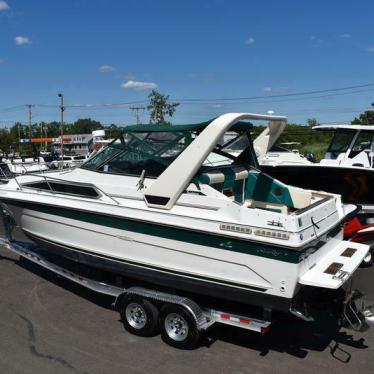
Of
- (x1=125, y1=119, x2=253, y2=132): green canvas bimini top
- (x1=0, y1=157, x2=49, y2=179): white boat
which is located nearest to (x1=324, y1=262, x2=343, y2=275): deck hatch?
(x1=125, y1=119, x2=253, y2=132): green canvas bimini top

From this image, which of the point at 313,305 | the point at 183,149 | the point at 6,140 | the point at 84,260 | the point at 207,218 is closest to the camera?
the point at 207,218

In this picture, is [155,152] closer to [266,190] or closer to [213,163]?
[213,163]

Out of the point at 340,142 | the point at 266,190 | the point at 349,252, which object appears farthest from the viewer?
the point at 340,142

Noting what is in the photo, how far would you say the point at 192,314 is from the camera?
4477mm

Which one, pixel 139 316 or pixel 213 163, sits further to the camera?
pixel 213 163

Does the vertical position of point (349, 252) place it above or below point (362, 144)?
below

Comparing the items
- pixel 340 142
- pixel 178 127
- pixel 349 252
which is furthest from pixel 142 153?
pixel 340 142

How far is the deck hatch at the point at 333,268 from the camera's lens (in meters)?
4.46

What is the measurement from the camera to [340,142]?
1248cm

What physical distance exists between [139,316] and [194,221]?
4.34ft

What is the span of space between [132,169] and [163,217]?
970 millimetres

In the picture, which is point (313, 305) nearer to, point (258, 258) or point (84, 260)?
point (258, 258)

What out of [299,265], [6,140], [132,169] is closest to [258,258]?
[299,265]

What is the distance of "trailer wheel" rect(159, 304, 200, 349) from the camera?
178 inches
